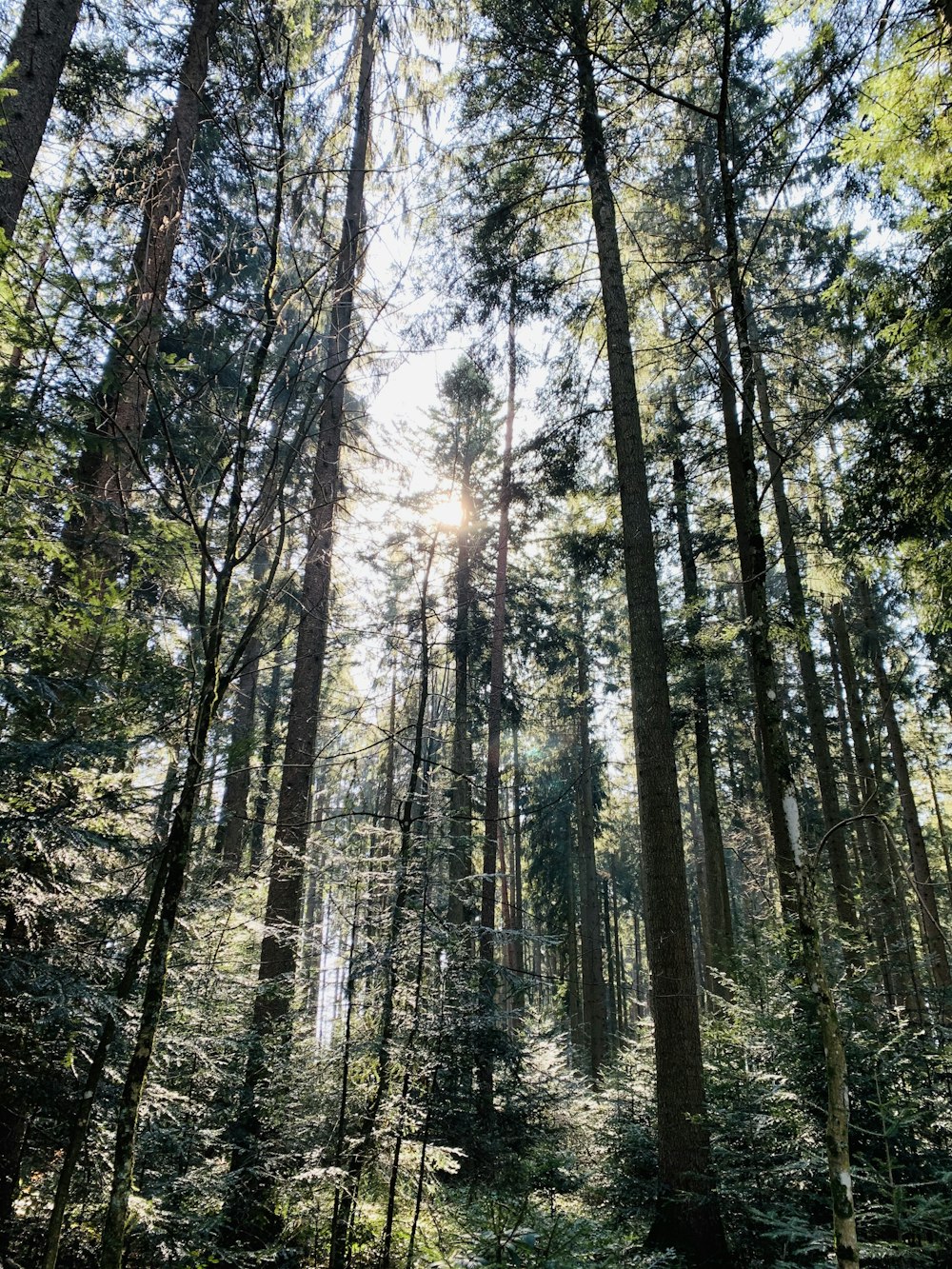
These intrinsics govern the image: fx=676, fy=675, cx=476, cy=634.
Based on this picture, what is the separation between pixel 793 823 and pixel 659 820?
2936 millimetres

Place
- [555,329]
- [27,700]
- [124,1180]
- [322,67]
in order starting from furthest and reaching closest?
[555,329] < [322,67] < [27,700] < [124,1180]

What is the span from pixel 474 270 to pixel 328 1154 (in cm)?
882

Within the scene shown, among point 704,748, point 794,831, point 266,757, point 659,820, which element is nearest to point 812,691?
point 704,748

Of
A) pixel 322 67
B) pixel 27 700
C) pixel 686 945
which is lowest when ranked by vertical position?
pixel 686 945

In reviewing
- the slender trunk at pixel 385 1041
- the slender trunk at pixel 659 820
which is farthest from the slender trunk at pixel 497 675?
the slender trunk at pixel 385 1041

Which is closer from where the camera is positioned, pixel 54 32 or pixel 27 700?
pixel 27 700

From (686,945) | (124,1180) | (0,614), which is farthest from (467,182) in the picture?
(124,1180)

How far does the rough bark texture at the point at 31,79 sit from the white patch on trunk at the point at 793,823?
6.81 m

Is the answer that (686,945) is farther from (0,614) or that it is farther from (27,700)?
(0,614)

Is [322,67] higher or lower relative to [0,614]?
higher

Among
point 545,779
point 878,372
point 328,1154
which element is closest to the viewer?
point 328,1154

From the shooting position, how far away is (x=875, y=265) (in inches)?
246

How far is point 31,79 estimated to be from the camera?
5809 mm

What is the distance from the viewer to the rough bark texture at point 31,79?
217 inches
